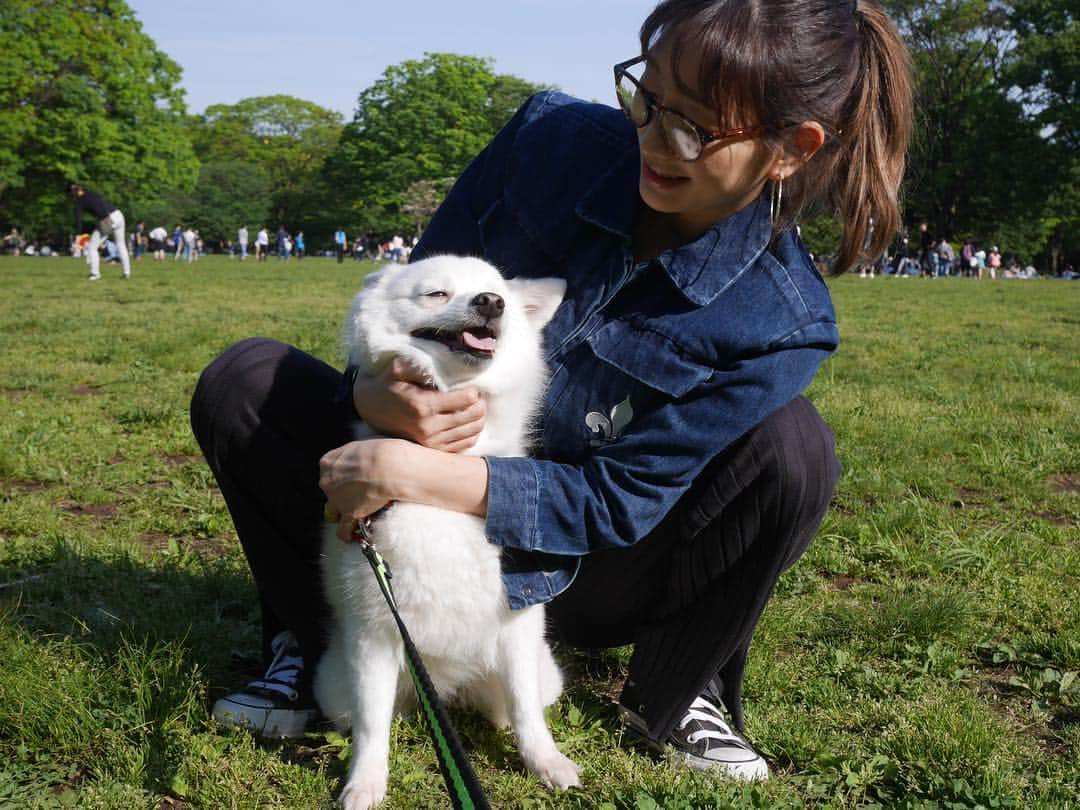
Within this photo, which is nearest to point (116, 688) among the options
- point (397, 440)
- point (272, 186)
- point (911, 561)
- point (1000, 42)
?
point (397, 440)

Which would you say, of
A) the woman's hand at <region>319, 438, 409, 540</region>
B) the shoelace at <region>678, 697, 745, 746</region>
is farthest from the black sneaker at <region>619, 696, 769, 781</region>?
the woman's hand at <region>319, 438, 409, 540</region>

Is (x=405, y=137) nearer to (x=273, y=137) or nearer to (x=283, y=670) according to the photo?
(x=273, y=137)

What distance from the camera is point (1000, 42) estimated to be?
45469mm

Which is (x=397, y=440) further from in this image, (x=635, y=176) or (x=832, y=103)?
(x=832, y=103)

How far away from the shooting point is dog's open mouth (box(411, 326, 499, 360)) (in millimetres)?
2150

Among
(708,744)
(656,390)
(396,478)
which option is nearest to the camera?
(396,478)

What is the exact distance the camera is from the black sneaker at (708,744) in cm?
224

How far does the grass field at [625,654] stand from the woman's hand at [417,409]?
2.65 ft

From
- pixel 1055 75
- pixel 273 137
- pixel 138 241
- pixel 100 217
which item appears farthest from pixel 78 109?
pixel 1055 75

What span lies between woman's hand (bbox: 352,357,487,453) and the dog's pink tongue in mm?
108

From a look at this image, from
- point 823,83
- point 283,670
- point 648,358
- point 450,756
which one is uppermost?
point 823,83

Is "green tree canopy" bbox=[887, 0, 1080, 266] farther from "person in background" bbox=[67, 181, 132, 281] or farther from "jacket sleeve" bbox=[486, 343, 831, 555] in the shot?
"jacket sleeve" bbox=[486, 343, 831, 555]

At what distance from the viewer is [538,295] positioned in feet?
7.39

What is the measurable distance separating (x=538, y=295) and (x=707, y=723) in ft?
3.91
